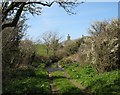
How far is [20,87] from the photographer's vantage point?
81.1ft

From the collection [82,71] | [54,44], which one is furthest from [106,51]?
[54,44]

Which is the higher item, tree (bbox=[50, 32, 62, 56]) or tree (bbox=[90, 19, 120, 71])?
tree (bbox=[90, 19, 120, 71])

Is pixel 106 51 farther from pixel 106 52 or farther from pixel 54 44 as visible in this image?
pixel 54 44

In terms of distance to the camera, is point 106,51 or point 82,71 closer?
point 106,51

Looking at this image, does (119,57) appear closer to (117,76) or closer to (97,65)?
(97,65)

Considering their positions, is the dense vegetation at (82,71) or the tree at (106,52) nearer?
the dense vegetation at (82,71)

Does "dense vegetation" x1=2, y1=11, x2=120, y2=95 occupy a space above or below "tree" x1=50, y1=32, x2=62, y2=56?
above

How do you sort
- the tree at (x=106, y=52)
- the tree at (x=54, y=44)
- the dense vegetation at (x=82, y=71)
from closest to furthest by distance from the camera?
the dense vegetation at (x=82, y=71), the tree at (x=106, y=52), the tree at (x=54, y=44)

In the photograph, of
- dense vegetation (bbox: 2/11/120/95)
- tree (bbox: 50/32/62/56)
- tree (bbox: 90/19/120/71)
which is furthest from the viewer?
tree (bbox: 50/32/62/56)

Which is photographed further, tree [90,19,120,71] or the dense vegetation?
tree [90,19,120,71]

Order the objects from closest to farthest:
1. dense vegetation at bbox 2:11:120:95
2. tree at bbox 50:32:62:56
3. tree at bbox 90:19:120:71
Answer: dense vegetation at bbox 2:11:120:95
tree at bbox 90:19:120:71
tree at bbox 50:32:62:56

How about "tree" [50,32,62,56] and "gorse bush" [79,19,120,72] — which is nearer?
"gorse bush" [79,19,120,72]

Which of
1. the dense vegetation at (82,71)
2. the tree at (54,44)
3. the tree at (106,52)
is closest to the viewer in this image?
the dense vegetation at (82,71)

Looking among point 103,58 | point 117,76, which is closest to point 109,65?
point 103,58
